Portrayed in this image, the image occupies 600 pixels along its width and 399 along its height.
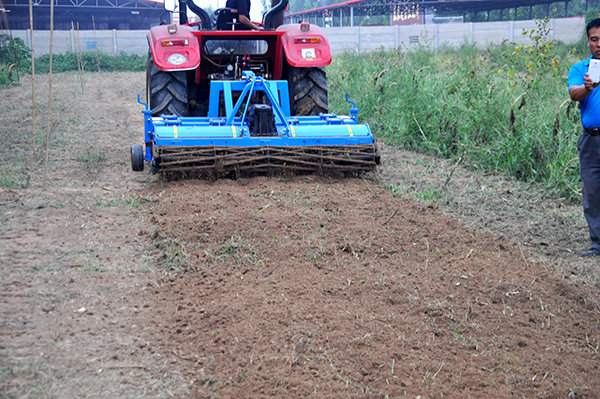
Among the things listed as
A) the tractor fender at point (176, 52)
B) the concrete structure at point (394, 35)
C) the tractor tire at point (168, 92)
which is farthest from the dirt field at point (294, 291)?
→ the concrete structure at point (394, 35)

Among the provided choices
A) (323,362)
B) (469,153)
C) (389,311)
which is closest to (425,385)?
(323,362)

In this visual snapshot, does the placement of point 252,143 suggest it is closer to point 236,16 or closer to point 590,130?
point 236,16

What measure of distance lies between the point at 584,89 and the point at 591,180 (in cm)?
63

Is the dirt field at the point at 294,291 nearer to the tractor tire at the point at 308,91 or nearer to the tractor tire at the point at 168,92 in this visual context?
the tractor tire at the point at 168,92

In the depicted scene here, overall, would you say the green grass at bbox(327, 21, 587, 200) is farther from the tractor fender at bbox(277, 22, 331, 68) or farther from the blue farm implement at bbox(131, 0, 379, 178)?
the tractor fender at bbox(277, 22, 331, 68)

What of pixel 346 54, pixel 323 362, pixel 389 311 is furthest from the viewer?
pixel 346 54

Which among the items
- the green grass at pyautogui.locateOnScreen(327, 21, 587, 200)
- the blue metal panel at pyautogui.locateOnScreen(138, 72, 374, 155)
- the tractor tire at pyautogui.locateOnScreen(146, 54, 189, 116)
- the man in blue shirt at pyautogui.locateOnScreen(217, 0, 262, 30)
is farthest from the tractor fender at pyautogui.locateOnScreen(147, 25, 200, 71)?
the green grass at pyautogui.locateOnScreen(327, 21, 587, 200)

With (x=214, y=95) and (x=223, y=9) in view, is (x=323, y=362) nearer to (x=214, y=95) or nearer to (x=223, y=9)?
(x=214, y=95)

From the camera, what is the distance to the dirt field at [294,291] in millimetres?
2559

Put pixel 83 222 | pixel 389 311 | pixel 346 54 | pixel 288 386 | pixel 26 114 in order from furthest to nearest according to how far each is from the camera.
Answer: pixel 346 54, pixel 26 114, pixel 83 222, pixel 389 311, pixel 288 386

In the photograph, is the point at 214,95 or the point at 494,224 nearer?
the point at 494,224

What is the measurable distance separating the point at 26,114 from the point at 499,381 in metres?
9.65

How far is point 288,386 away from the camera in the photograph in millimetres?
2463

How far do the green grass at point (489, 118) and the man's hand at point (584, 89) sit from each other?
1.27 metres
